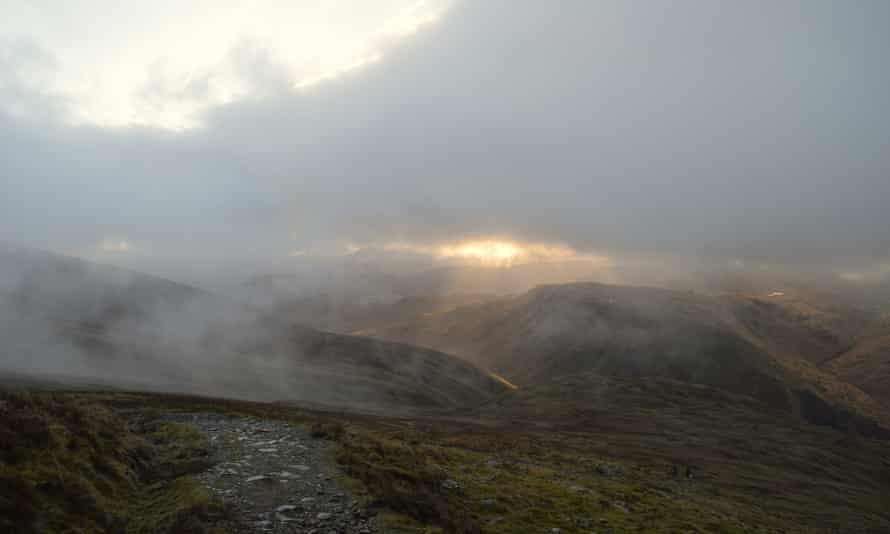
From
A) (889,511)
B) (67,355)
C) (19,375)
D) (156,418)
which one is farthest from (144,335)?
(889,511)

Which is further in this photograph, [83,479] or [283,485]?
[283,485]

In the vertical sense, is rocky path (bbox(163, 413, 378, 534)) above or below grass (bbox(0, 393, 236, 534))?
below

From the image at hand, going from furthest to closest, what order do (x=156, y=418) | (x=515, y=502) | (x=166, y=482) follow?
(x=156, y=418) < (x=515, y=502) < (x=166, y=482)

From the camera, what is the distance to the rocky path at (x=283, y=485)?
51.3ft

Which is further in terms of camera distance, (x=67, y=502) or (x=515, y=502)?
(x=515, y=502)

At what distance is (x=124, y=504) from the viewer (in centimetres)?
1620

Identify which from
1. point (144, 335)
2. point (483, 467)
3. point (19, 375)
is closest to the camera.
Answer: point (483, 467)

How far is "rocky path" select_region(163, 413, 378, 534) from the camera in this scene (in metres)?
15.6

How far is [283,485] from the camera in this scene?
62.2 feet

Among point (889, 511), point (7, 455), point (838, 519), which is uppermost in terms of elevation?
point (7, 455)

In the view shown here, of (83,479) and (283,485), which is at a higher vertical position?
(83,479)

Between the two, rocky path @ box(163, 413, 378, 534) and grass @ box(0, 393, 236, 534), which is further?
rocky path @ box(163, 413, 378, 534)

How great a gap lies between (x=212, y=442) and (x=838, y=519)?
94.8 meters

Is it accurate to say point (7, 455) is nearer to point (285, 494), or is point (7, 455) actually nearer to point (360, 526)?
point (285, 494)
